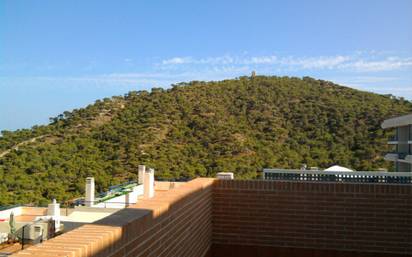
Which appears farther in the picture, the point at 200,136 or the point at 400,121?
the point at 200,136

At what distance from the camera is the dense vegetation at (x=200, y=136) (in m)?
30.8

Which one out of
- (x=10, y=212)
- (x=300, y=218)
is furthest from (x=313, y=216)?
(x=10, y=212)

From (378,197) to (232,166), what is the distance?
25.5 metres

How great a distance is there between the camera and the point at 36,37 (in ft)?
101

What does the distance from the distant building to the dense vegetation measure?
6.41 ft

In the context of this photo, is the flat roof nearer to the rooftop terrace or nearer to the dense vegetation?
the dense vegetation

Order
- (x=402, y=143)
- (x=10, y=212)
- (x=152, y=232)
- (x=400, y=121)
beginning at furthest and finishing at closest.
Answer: (x=402, y=143)
(x=400, y=121)
(x=10, y=212)
(x=152, y=232)

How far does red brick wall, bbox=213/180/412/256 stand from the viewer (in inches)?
233

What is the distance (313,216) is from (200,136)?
3152 centimetres

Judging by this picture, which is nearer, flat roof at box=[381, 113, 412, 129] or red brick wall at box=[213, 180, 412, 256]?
red brick wall at box=[213, 180, 412, 256]

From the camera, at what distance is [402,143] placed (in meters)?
27.2

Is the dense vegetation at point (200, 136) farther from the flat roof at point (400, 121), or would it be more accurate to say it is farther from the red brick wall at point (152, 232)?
the red brick wall at point (152, 232)

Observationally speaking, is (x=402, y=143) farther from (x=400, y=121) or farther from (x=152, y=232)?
(x=152, y=232)

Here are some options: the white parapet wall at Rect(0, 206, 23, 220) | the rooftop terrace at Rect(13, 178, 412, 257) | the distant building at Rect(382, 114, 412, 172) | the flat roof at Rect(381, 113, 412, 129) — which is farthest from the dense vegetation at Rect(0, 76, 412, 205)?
the rooftop terrace at Rect(13, 178, 412, 257)
